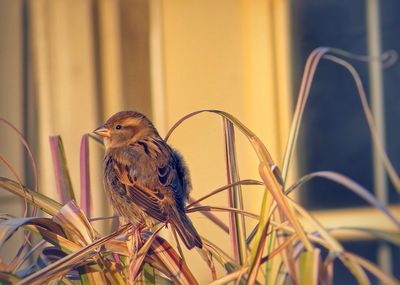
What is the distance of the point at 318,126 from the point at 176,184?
1630mm

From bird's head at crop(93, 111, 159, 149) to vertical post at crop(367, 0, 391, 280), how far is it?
4.58 ft

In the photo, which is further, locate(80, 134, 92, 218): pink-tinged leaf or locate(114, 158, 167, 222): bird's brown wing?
locate(114, 158, 167, 222): bird's brown wing

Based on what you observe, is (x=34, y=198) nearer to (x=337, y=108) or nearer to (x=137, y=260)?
(x=137, y=260)

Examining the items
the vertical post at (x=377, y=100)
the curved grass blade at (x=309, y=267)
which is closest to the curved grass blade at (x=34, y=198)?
the curved grass blade at (x=309, y=267)

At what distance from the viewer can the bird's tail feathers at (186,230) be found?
172 centimetres

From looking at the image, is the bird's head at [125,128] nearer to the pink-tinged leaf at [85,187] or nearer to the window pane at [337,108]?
the pink-tinged leaf at [85,187]

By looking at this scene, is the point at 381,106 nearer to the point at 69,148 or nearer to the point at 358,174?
the point at 358,174

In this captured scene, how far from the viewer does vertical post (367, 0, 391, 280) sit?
3621 mm

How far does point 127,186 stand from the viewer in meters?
2.20

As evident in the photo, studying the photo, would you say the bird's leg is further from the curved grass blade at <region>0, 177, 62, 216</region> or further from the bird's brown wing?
the bird's brown wing

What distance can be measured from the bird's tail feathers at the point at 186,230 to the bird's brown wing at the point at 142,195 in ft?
0.19

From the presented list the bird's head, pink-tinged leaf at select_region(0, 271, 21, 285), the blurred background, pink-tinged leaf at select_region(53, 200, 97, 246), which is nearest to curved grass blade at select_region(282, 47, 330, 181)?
pink-tinged leaf at select_region(53, 200, 97, 246)

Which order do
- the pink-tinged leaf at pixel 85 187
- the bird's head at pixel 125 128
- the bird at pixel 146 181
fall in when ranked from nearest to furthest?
the pink-tinged leaf at pixel 85 187 → the bird at pixel 146 181 → the bird's head at pixel 125 128

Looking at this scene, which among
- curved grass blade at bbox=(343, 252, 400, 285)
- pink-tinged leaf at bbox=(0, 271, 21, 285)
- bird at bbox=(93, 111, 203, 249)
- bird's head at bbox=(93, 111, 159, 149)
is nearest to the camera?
curved grass blade at bbox=(343, 252, 400, 285)
